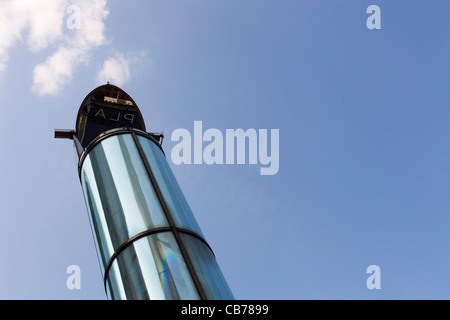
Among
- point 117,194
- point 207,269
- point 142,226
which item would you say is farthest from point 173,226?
point 117,194

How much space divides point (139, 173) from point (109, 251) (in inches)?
112

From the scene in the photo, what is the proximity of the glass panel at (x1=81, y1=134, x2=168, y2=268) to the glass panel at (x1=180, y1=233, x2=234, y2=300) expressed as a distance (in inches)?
38.1

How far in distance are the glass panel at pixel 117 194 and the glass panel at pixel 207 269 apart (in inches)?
38.1

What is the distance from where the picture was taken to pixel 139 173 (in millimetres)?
16297

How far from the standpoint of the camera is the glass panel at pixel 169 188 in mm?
15266

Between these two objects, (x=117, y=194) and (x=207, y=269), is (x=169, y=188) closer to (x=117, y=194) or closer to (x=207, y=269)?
(x=117, y=194)

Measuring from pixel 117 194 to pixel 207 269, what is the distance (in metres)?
3.77

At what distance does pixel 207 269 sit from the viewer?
13914mm

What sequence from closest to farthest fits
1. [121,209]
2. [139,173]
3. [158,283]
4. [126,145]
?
1. [158,283]
2. [121,209]
3. [139,173]
4. [126,145]
